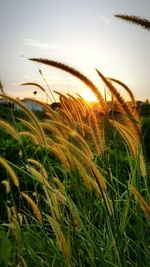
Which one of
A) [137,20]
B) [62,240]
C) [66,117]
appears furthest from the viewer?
[66,117]

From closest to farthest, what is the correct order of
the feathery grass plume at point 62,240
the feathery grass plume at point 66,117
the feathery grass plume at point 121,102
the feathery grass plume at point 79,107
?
the feathery grass plume at point 121,102
the feathery grass plume at point 62,240
the feathery grass plume at point 66,117
the feathery grass plume at point 79,107

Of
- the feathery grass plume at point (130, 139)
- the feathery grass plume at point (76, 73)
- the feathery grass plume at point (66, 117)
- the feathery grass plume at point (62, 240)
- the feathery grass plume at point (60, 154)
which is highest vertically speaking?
the feathery grass plume at point (76, 73)

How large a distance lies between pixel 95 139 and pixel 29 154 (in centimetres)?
435

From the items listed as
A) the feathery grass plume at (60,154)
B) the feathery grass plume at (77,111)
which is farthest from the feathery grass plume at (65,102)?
the feathery grass plume at (60,154)

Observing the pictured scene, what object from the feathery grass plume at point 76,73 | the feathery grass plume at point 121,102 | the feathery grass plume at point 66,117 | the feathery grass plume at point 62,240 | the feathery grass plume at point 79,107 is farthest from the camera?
the feathery grass plume at point 79,107

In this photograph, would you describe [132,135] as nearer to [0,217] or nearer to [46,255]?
[46,255]

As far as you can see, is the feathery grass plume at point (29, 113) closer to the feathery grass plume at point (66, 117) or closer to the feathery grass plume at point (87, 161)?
the feathery grass plume at point (87, 161)

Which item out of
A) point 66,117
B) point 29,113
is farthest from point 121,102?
point 66,117

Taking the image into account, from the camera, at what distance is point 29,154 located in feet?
23.5

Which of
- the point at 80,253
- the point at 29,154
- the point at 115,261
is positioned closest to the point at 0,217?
the point at 29,154

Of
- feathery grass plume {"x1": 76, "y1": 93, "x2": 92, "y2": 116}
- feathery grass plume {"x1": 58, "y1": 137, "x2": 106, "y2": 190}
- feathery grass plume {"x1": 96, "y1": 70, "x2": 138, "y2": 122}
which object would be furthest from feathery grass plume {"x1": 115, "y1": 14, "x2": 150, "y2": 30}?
feathery grass plume {"x1": 76, "y1": 93, "x2": 92, "y2": 116}

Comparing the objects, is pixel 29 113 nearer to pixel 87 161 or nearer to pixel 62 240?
pixel 87 161

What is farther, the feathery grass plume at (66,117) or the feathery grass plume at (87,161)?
the feathery grass plume at (66,117)

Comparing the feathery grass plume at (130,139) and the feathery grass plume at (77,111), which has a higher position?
the feathery grass plume at (77,111)
